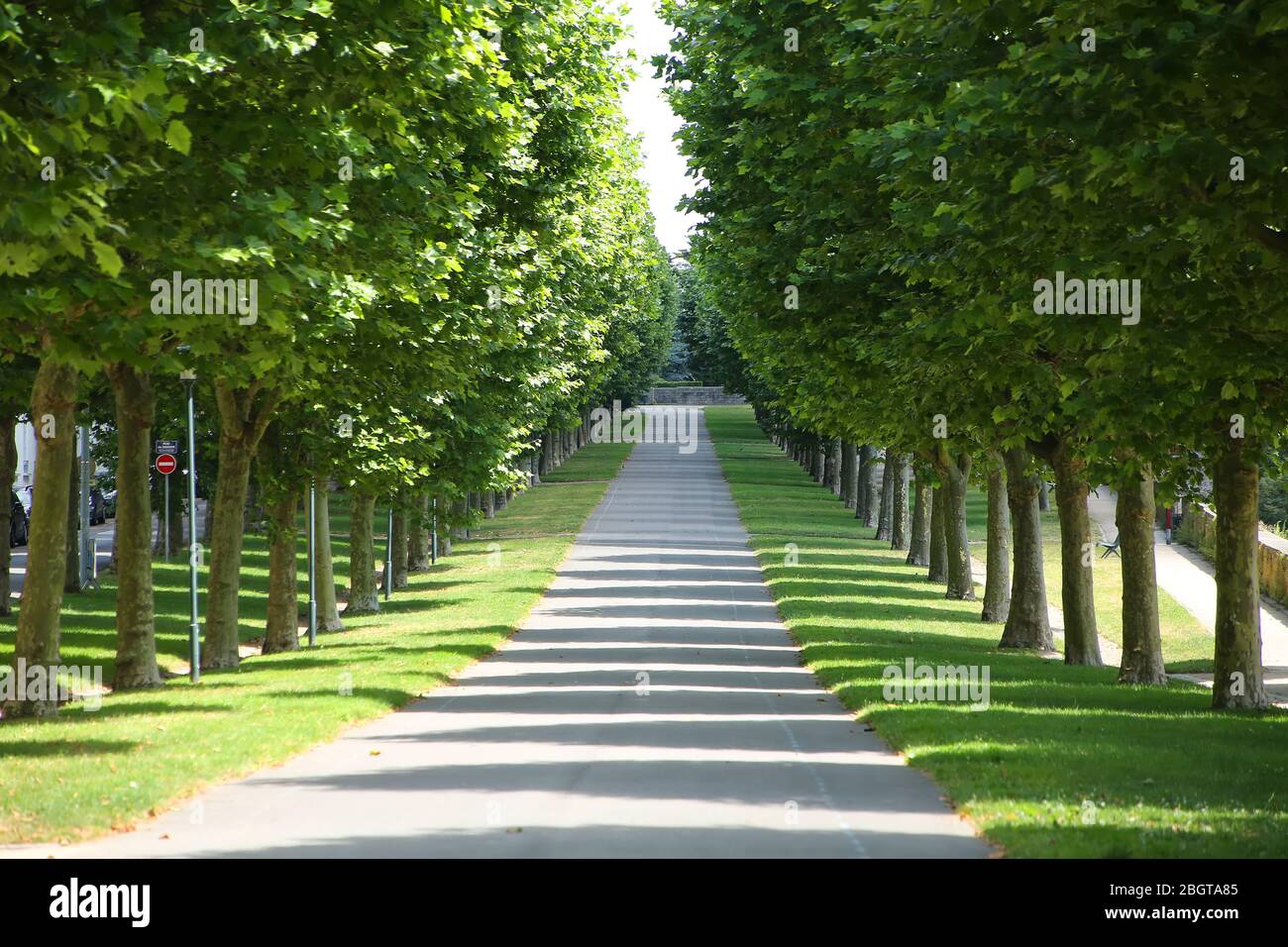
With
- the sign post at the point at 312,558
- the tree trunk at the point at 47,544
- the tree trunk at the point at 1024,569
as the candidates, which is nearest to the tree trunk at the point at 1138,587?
the tree trunk at the point at 1024,569

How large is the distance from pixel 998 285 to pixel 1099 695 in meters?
6.17

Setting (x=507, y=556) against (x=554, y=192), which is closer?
(x=554, y=192)

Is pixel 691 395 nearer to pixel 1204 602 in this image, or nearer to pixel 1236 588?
pixel 1204 602

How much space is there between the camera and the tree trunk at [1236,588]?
796 inches

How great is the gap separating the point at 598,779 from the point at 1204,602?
105ft

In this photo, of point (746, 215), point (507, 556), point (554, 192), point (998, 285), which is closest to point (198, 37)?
point (998, 285)

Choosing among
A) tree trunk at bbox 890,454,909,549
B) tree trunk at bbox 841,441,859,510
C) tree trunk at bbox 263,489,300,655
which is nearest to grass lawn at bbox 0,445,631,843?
tree trunk at bbox 263,489,300,655

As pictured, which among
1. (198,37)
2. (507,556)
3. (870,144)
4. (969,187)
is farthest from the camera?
(507,556)

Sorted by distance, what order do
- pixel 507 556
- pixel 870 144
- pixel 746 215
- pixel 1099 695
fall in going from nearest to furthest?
pixel 870 144 < pixel 1099 695 < pixel 746 215 < pixel 507 556

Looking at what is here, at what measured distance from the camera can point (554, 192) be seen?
28.8m

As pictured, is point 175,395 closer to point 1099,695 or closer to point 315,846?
point 1099,695

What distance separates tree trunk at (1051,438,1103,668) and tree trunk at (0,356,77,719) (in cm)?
1419

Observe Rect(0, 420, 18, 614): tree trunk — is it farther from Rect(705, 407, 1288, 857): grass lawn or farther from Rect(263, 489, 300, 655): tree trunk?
Rect(705, 407, 1288, 857): grass lawn

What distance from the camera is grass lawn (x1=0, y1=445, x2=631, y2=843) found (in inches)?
512
